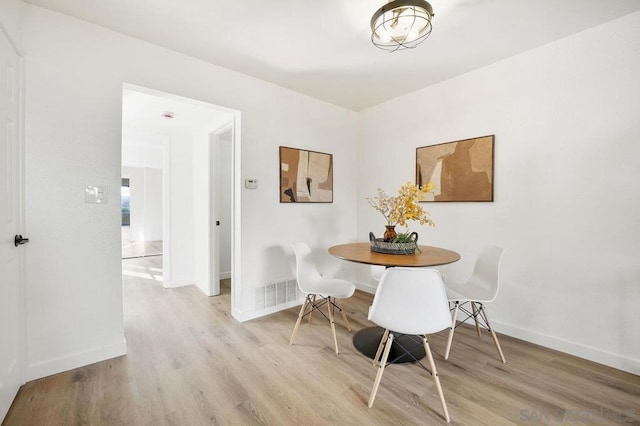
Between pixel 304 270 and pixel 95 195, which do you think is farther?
pixel 304 270

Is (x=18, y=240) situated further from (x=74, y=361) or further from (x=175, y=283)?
(x=175, y=283)

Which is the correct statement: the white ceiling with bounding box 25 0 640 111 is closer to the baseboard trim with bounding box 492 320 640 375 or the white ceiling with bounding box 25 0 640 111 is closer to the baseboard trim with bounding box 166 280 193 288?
the baseboard trim with bounding box 492 320 640 375

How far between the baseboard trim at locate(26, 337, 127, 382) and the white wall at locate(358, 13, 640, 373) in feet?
10.5

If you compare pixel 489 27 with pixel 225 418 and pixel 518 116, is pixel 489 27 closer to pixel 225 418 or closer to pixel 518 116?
pixel 518 116

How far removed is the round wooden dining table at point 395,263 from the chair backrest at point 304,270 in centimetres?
37

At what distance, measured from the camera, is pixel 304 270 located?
Answer: 275 centimetres

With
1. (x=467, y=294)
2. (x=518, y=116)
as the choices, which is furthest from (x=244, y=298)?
(x=518, y=116)

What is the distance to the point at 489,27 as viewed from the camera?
82.0 inches

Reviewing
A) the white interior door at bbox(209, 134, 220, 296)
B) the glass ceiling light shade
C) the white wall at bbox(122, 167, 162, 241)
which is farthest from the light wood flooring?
the white wall at bbox(122, 167, 162, 241)

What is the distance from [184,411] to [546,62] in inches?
148

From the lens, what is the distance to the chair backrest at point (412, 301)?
152 centimetres

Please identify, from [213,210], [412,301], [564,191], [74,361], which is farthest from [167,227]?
[564,191]

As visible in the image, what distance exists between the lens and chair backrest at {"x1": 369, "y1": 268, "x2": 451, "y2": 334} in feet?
4.99

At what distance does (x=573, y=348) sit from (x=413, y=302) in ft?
5.88
